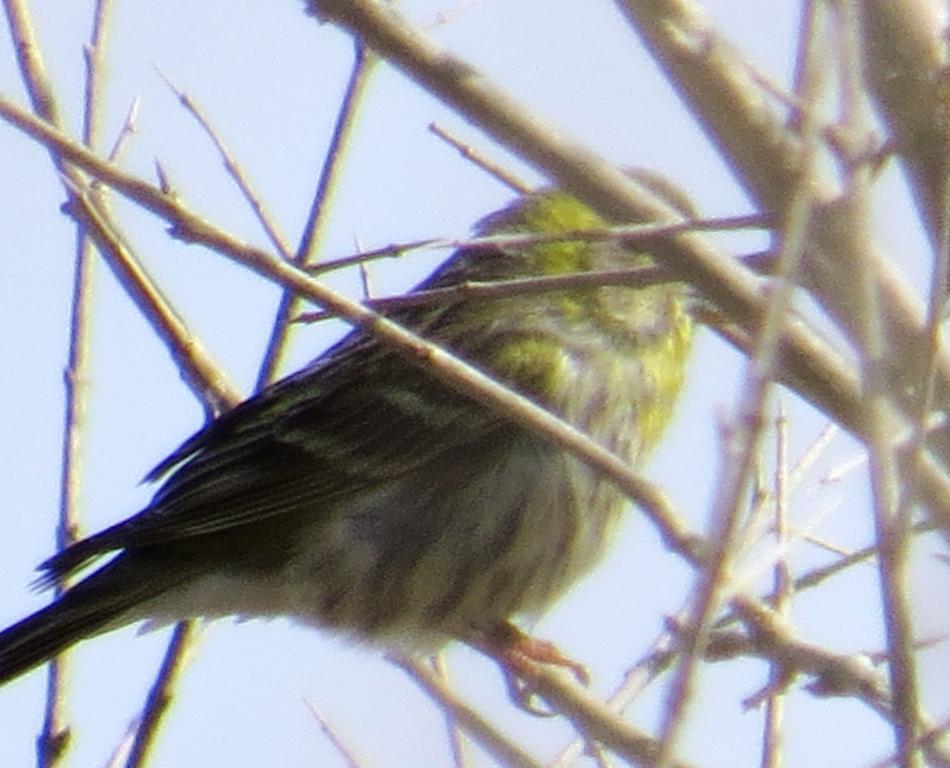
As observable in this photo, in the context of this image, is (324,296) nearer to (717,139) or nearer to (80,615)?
(717,139)

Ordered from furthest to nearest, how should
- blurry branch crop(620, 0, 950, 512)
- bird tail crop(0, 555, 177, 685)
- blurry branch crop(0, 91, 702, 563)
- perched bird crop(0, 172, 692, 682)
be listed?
perched bird crop(0, 172, 692, 682)
bird tail crop(0, 555, 177, 685)
blurry branch crop(0, 91, 702, 563)
blurry branch crop(620, 0, 950, 512)

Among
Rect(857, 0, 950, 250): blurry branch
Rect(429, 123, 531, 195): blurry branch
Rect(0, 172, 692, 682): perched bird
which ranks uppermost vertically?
Rect(0, 172, 692, 682): perched bird

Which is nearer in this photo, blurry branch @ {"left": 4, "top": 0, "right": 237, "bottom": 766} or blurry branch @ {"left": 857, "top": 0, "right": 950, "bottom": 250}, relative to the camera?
blurry branch @ {"left": 857, "top": 0, "right": 950, "bottom": 250}

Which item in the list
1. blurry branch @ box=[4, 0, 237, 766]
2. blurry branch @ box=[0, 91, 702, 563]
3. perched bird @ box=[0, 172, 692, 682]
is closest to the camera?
blurry branch @ box=[0, 91, 702, 563]

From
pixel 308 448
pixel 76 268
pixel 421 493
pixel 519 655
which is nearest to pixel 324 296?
pixel 76 268

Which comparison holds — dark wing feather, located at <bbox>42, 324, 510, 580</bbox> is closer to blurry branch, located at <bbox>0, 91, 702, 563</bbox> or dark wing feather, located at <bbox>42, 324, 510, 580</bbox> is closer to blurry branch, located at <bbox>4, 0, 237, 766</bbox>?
blurry branch, located at <bbox>4, 0, 237, 766</bbox>

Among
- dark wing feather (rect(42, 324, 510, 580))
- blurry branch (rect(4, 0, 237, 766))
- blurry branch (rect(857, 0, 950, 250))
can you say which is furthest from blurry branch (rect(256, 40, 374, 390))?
blurry branch (rect(857, 0, 950, 250))

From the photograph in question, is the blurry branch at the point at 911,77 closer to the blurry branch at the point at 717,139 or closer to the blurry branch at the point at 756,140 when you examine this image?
the blurry branch at the point at 756,140

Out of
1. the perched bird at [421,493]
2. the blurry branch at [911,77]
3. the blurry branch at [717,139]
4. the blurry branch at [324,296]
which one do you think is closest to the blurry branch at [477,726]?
the blurry branch at [324,296]

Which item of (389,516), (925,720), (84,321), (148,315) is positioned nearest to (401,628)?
(389,516)
